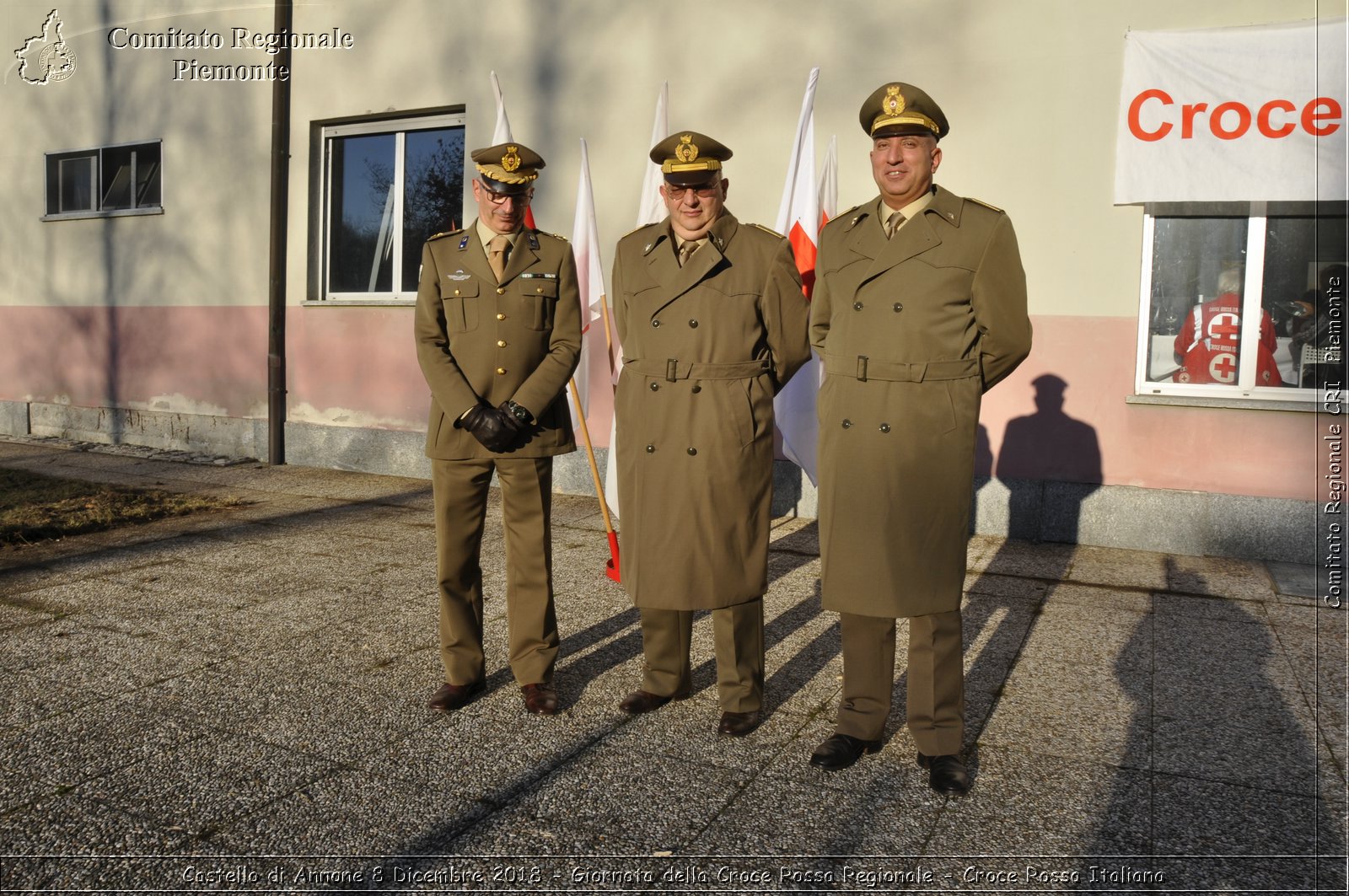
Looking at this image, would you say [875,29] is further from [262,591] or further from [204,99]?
[204,99]

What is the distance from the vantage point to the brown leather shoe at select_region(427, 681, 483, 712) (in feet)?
12.3

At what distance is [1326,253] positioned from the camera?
6406 millimetres

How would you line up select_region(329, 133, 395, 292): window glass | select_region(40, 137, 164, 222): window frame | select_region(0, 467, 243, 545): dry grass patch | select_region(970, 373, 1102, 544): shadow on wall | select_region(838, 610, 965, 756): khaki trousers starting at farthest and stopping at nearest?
1. select_region(40, 137, 164, 222): window frame
2. select_region(329, 133, 395, 292): window glass
3. select_region(970, 373, 1102, 544): shadow on wall
4. select_region(0, 467, 243, 545): dry grass patch
5. select_region(838, 610, 965, 756): khaki trousers

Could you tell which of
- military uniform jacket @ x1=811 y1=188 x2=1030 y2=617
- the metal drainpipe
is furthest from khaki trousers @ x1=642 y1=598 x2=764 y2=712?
the metal drainpipe

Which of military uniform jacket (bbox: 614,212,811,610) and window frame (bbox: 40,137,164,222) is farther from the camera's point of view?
window frame (bbox: 40,137,164,222)

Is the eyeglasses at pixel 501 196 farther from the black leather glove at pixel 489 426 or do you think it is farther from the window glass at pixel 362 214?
the window glass at pixel 362 214

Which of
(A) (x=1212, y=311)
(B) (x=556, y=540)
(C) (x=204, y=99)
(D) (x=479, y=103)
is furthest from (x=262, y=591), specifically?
(C) (x=204, y=99)

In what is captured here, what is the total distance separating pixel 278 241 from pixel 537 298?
670 centimetres

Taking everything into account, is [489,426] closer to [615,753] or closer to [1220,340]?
[615,753]

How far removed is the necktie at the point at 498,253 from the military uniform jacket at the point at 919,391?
128 cm

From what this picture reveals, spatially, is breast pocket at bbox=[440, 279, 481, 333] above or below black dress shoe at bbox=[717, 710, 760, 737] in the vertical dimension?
above

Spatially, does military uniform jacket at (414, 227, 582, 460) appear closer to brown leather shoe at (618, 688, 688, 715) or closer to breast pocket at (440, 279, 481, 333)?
breast pocket at (440, 279, 481, 333)

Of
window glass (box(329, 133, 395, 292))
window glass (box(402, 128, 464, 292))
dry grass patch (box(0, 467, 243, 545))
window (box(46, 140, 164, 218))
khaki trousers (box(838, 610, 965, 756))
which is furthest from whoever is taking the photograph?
window (box(46, 140, 164, 218))

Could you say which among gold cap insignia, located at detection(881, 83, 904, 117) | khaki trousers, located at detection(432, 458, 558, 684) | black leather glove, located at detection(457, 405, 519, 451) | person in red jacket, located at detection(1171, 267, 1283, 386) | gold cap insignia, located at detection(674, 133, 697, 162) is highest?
gold cap insignia, located at detection(881, 83, 904, 117)
